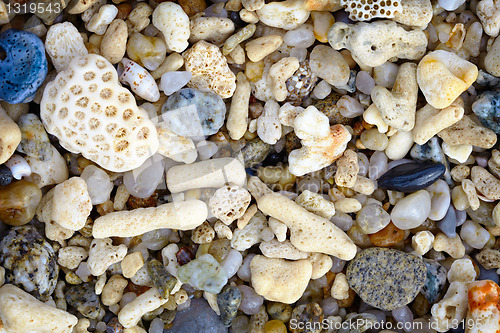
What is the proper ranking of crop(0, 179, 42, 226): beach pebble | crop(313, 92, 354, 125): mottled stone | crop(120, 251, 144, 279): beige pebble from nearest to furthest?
1. crop(0, 179, 42, 226): beach pebble
2. crop(120, 251, 144, 279): beige pebble
3. crop(313, 92, 354, 125): mottled stone

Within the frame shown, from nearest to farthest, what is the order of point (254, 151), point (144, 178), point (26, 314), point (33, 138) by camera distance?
point (26, 314) < point (33, 138) < point (144, 178) < point (254, 151)

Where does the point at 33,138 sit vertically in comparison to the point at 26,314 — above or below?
above

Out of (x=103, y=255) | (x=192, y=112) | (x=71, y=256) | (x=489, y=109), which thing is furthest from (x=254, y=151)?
(x=489, y=109)

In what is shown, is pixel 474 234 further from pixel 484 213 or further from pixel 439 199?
pixel 439 199

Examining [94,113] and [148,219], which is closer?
[94,113]

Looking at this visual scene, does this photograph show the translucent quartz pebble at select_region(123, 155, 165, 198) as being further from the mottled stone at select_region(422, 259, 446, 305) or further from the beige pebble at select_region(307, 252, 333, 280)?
the mottled stone at select_region(422, 259, 446, 305)

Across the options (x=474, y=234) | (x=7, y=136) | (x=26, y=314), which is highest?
(x=7, y=136)

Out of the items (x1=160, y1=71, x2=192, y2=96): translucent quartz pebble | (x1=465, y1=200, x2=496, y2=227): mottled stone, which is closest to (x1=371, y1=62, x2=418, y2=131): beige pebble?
(x1=465, y1=200, x2=496, y2=227): mottled stone

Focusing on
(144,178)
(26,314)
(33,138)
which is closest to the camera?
(26,314)
